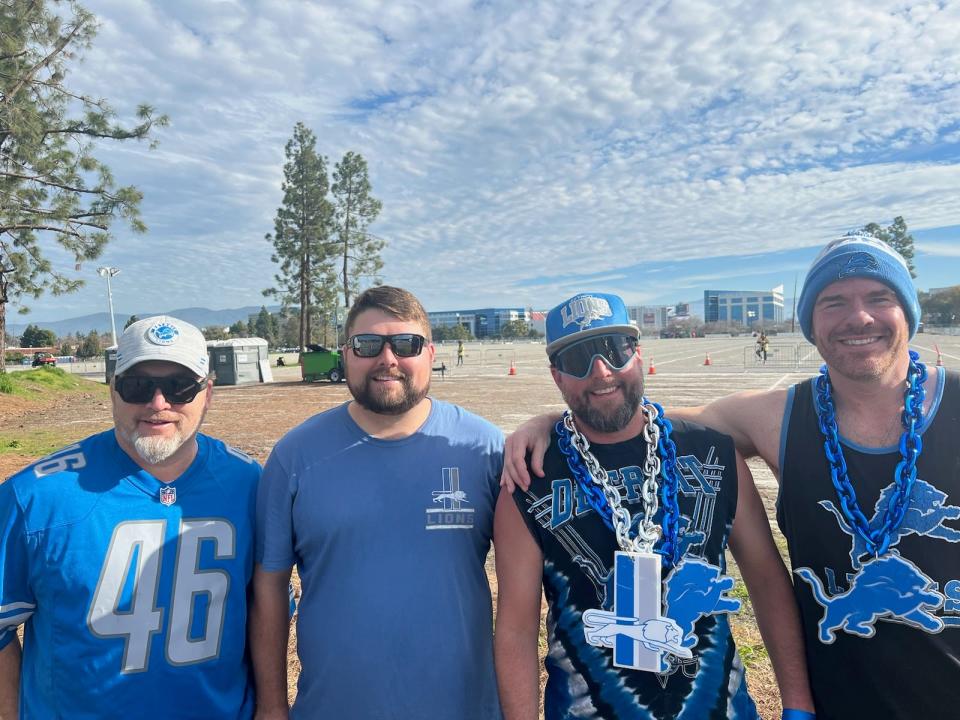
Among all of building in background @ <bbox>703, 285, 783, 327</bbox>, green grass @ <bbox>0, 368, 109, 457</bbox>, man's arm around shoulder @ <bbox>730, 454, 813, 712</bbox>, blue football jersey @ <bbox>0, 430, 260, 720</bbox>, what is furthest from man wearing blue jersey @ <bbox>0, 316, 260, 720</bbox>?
building in background @ <bbox>703, 285, 783, 327</bbox>

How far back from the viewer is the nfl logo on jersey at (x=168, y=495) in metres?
2.11

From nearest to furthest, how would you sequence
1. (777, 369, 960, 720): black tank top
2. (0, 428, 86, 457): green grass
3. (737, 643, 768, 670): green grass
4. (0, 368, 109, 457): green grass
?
(777, 369, 960, 720): black tank top
(737, 643, 768, 670): green grass
(0, 428, 86, 457): green grass
(0, 368, 109, 457): green grass

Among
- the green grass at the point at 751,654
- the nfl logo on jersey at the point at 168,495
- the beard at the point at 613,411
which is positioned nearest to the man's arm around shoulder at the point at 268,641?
the nfl logo on jersey at the point at 168,495

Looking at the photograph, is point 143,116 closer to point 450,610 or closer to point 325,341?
point 450,610

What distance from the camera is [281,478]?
2215 millimetres

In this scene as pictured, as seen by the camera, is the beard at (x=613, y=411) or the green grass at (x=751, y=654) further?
the green grass at (x=751, y=654)

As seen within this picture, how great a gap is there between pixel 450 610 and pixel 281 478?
0.82m

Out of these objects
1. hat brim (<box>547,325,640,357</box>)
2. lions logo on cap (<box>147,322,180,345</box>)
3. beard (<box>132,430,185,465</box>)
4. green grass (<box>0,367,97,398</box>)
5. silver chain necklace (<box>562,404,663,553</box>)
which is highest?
lions logo on cap (<box>147,322,180,345</box>)

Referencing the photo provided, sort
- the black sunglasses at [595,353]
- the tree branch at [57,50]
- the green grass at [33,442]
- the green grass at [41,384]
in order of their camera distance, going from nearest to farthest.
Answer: the black sunglasses at [595,353] < the green grass at [33,442] < the tree branch at [57,50] < the green grass at [41,384]

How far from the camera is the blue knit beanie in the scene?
6.79ft

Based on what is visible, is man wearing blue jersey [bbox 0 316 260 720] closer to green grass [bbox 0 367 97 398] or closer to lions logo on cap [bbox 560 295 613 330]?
lions logo on cap [bbox 560 295 613 330]

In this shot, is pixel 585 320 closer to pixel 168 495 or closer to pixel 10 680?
pixel 168 495

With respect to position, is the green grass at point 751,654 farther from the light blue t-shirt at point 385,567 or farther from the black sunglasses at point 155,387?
the black sunglasses at point 155,387

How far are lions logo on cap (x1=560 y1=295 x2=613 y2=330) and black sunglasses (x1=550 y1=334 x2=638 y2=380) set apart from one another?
8 cm
